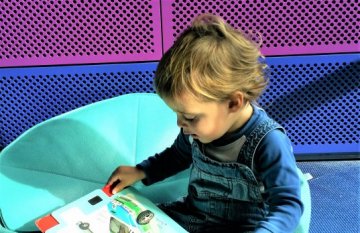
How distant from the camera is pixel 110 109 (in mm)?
1214

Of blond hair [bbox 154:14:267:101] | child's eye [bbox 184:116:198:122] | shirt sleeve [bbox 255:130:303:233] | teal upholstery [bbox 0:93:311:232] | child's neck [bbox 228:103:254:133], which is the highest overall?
blond hair [bbox 154:14:267:101]

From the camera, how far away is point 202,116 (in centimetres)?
71

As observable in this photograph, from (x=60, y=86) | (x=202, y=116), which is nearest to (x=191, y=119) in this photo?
(x=202, y=116)

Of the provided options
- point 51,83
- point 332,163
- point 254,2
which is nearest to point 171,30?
point 254,2

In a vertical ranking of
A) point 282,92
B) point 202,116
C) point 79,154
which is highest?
point 202,116

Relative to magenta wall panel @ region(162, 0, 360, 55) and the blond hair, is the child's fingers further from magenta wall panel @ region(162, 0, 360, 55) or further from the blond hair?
magenta wall panel @ region(162, 0, 360, 55)

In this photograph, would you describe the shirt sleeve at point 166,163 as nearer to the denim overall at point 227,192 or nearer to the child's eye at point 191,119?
the denim overall at point 227,192

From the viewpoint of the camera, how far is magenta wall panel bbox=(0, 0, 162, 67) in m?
1.11

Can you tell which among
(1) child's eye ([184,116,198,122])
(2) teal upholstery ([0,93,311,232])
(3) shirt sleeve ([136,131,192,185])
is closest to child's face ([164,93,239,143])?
(1) child's eye ([184,116,198,122])

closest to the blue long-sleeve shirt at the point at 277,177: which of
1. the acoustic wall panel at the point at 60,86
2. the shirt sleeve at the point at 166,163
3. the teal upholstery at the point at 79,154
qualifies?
the shirt sleeve at the point at 166,163

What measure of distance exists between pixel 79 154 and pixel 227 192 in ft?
1.62

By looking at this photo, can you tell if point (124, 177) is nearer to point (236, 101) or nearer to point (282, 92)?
point (236, 101)

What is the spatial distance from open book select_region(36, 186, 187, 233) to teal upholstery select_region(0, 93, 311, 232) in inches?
8.3

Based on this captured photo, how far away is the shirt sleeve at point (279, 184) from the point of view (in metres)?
0.70
